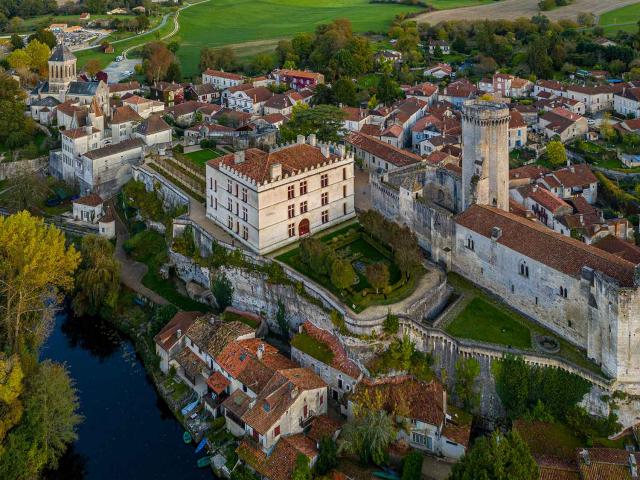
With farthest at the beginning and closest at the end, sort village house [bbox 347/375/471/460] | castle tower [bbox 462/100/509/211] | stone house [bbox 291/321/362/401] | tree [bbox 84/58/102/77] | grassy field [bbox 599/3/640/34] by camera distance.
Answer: grassy field [bbox 599/3/640/34], tree [bbox 84/58/102/77], castle tower [bbox 462/100/509/211], stone house [bbox 291/321/362/401], village house [bbox 347/375/471/460]

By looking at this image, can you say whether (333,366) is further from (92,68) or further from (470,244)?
(92,68)

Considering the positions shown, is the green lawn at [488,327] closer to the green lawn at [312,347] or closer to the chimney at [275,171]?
the green lawn at [312,347]

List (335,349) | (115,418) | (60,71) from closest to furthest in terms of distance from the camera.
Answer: (115,418) < (335,349) < (60,71)

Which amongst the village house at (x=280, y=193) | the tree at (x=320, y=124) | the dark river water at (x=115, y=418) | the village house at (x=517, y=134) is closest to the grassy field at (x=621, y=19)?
the village house at (x=517, y=134)

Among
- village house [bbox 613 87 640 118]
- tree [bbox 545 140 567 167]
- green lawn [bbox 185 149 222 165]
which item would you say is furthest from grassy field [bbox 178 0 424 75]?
tree [bbox 545 140 567 167]

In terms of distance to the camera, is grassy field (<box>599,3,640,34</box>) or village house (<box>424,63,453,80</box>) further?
grassy field (<box>599,3,640,34</box>)

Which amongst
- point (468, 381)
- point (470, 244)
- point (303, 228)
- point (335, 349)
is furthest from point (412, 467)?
point (303, 228)

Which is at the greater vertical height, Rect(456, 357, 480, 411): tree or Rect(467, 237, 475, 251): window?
Rect(467, 237, 475, 251): window

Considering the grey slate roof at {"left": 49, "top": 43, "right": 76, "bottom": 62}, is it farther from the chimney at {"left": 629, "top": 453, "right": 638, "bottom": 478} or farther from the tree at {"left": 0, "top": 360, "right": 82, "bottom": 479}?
the chimney at {"left": 629, "top": 453, "right": 638, "bottom": 478}
